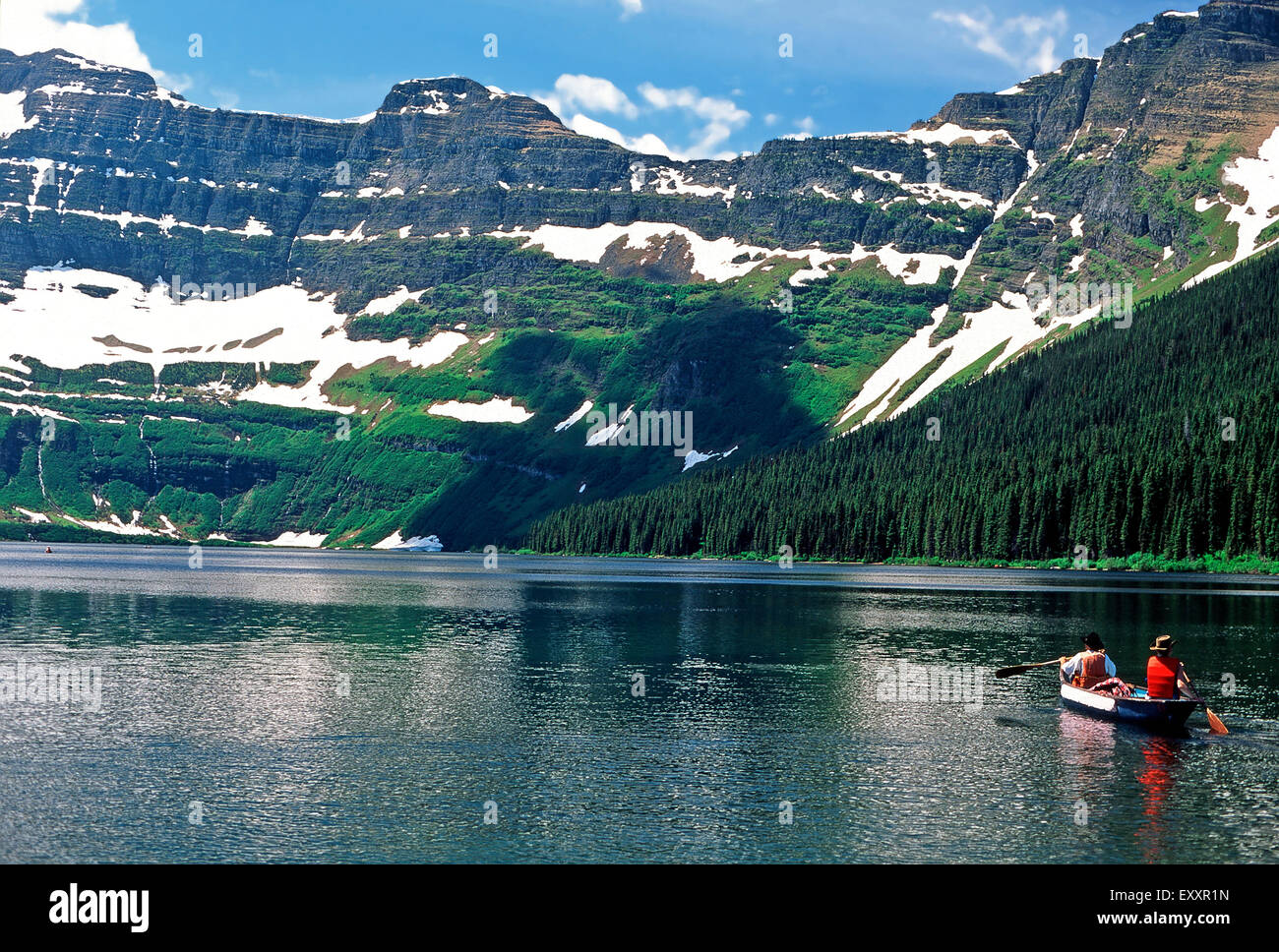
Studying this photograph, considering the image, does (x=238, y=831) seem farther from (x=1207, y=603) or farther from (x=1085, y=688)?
(x=1207, y=603)

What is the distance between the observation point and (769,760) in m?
41.7

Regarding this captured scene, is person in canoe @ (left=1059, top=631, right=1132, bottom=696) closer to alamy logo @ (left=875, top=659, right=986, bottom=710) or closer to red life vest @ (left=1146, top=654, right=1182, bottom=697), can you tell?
red life vest @ (left=1146, top=654, right=1182, bottom=697)

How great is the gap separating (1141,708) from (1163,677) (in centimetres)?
154

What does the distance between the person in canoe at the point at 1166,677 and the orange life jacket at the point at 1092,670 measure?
445 centimetres

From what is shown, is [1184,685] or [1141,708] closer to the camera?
[1184,685]

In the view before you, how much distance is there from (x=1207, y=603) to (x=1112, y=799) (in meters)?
81.4

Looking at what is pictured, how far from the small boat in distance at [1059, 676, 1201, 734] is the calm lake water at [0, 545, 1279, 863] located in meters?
0.82

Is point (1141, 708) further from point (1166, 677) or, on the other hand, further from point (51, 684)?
point (51, 684)
